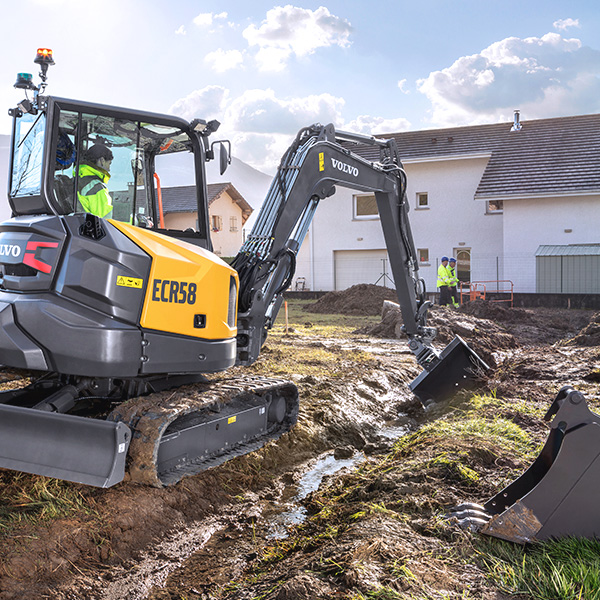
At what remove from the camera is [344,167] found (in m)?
6.62

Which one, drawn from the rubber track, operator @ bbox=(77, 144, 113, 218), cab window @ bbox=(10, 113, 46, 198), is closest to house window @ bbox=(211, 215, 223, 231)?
operator @ bbox=(77, 144, 113, 218)

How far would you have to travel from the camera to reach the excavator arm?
568 cm

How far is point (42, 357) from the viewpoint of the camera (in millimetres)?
4227

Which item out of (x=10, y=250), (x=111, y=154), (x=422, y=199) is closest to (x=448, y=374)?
(x=111, y=154)

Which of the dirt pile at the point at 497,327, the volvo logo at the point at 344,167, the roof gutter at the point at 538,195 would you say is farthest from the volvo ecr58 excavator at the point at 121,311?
the roof gutter at the point at 538,195

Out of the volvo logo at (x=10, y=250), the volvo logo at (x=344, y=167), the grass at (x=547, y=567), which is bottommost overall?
the grass at (x=547, y=567)

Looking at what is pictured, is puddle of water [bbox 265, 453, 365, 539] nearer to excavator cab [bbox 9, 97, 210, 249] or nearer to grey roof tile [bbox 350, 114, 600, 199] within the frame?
excavator cab [bbox 9, 97, 210, 249]

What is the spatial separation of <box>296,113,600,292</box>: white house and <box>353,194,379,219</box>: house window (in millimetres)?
43

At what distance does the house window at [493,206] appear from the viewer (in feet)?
81.1

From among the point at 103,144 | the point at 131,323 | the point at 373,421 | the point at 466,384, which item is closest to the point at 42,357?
the point at 131,323

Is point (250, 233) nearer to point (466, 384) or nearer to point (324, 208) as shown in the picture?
point (466, 384)

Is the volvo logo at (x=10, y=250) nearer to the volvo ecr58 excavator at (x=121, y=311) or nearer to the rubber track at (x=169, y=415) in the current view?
the volvo ecr58 excavator at (x=121, y=311)

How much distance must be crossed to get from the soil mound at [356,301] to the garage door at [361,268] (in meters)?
3.53

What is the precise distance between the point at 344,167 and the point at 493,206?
19.8 m
